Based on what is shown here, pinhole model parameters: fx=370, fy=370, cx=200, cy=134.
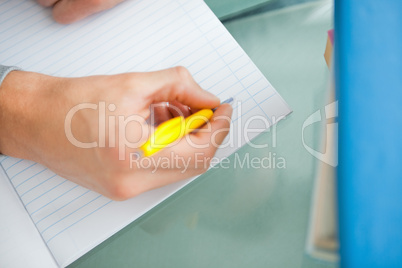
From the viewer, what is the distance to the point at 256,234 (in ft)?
1.62

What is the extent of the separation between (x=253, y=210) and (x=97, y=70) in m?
0.29

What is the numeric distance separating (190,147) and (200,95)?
63 millimetres

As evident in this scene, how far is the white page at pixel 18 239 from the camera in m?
0.43

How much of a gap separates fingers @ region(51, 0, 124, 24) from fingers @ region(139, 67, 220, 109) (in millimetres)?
179

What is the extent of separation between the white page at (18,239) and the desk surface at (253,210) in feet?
0.26

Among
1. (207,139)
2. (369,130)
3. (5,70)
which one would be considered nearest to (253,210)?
(207,139)

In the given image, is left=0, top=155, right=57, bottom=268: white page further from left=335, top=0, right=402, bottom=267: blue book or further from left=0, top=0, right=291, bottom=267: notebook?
left=335, top=0, right=402, bottom=267: blue book

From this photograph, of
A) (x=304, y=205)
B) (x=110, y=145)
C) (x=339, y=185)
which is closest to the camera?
(x=339, y=185)

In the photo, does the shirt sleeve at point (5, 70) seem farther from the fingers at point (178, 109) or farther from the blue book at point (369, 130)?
the blue book at point (369, 130)

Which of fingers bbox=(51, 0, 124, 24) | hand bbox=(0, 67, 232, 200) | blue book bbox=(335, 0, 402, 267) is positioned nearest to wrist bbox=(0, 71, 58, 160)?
hand bbox=(0, 67, 232, 200)

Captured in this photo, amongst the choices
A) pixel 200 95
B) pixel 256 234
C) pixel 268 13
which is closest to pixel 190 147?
pixel 200 95

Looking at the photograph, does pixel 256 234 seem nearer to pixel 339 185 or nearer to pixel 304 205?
pixel 304 205

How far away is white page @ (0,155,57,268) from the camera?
43 cm

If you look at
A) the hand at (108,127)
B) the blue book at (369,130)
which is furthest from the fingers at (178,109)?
the blue book at (369,130)
